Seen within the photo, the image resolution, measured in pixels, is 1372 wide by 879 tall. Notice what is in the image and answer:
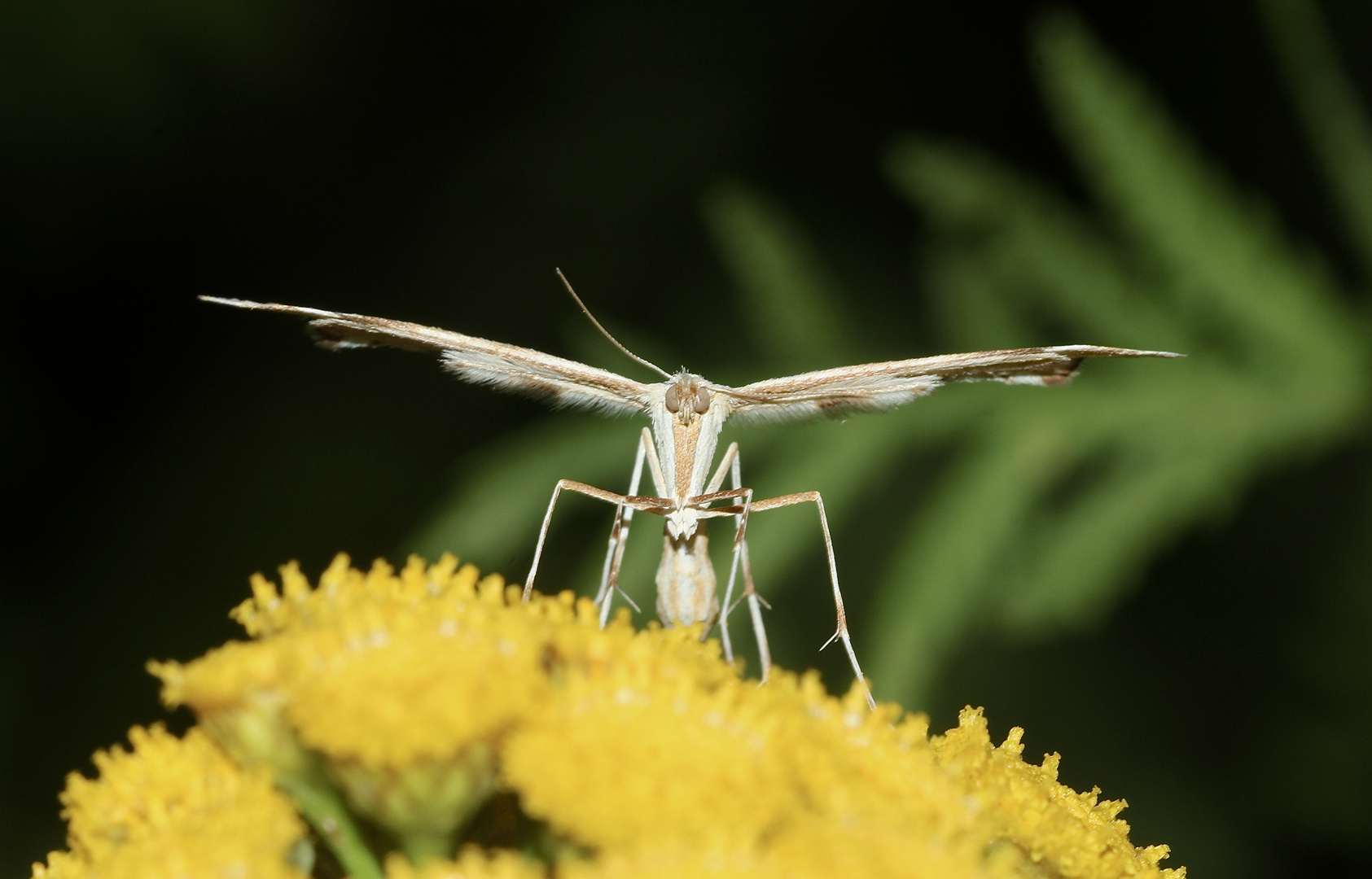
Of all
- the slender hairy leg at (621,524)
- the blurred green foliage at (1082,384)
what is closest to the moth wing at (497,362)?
the slender hairy leg at (621,524)

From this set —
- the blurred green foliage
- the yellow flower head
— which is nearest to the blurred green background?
the blurred green foliage

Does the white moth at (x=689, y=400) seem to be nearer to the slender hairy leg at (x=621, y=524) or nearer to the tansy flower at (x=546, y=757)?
the slender hairy leg at (x=621, y=524)

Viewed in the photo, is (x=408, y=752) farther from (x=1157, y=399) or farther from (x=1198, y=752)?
(x=1198, y=752)

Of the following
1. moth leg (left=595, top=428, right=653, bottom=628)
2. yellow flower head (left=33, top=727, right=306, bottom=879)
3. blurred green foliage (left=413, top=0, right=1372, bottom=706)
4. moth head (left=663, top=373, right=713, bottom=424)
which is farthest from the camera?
blurred green foliage (left=413, top=0, right=1372, bottom=706)

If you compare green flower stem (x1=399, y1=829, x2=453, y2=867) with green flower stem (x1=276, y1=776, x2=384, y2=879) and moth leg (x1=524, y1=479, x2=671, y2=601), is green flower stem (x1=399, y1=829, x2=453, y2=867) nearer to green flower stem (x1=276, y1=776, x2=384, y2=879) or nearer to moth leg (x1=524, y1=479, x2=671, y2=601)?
green flower stem (x1=276, y1=776, x2=384, y2=879)

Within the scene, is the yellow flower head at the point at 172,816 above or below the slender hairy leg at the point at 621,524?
below

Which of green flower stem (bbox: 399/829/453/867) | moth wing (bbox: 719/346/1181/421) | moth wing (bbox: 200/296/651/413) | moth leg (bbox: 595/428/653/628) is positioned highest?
moth wing (bbox: 200/296/651/413)
